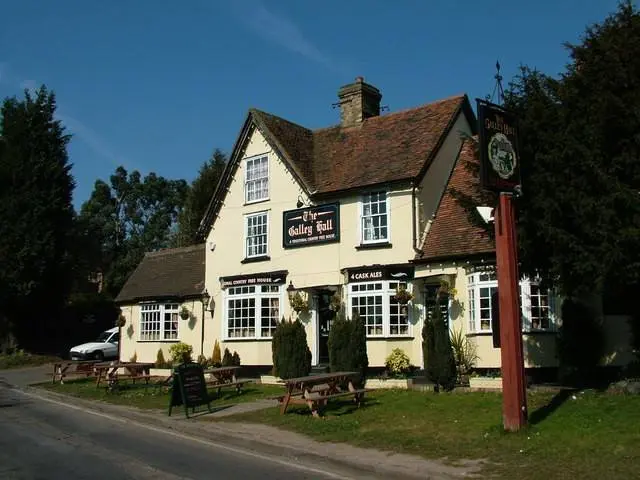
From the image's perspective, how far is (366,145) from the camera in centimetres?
2350

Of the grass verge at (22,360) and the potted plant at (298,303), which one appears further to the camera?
the grass verge at (22,360)

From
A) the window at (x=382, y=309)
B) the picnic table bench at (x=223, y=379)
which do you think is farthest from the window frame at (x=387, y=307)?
the picnic table bench at (x=223, y=379)

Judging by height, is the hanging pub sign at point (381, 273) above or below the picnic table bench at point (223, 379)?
above

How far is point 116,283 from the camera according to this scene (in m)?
57.2

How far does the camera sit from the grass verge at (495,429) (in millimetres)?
8805

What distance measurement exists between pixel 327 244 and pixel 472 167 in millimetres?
8686

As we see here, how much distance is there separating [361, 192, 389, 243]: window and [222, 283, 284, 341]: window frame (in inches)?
155

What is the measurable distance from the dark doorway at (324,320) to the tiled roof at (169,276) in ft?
19.9

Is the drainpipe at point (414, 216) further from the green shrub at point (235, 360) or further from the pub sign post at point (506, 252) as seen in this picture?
the pub sign post at point (506, 252)

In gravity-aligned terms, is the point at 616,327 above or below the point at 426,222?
below

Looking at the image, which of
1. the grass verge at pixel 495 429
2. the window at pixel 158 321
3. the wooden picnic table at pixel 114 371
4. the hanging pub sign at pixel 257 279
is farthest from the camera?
the window at pixel 158 321

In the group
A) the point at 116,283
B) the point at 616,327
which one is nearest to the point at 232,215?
the point at 616,327

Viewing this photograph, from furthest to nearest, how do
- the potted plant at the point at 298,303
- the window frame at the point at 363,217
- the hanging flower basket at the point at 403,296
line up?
the potted plant at the point at 298,303
the window frame at the point at 363,217
the hanging flower basket at the point at 403,296

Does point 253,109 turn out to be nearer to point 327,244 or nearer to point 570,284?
point 327,244
